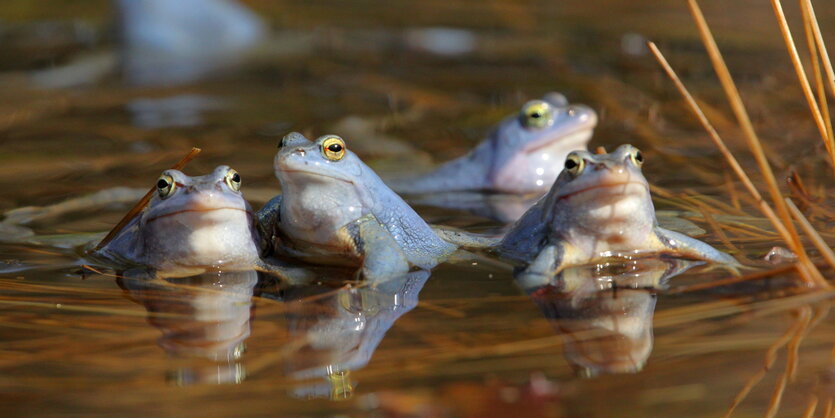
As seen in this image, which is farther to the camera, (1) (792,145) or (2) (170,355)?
(1) (792,145)

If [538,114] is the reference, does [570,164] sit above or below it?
above

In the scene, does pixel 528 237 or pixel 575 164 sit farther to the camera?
pixel 528 237

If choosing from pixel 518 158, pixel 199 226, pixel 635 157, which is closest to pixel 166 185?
pixel 199 226

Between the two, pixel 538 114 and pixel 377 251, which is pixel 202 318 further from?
pixel 538 114

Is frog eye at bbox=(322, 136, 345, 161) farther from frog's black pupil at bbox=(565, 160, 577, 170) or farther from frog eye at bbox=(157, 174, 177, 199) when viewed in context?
frog's black pupil at bbox=(565, 160, 577, 170)

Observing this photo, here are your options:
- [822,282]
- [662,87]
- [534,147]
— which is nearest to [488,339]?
[822,282]

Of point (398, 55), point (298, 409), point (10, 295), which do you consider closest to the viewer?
point (298, 409)

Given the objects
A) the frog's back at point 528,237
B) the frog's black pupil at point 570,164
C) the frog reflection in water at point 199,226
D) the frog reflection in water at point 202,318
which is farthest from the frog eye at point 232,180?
the frog's black pupil at point 570,164

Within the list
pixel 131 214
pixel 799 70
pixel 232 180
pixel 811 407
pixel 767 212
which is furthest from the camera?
pixel 131 214

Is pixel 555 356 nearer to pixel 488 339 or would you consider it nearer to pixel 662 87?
pixel 488 339
